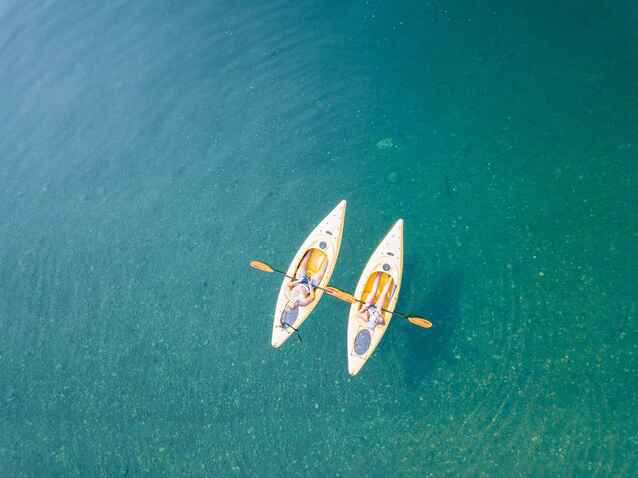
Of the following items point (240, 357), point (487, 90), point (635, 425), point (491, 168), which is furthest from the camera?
point (487, 90)

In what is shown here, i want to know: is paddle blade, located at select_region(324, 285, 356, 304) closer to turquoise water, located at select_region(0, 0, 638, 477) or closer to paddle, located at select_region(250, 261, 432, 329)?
paddle, located at select_region(250, 261, 432, 329)

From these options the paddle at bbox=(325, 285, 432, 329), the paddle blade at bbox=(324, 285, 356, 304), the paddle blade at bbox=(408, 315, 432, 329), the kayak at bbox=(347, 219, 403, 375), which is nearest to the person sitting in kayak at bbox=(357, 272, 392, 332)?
the kayak at bbox=(347, 219, 403, 375)

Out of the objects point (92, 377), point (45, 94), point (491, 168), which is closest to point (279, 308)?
point (92, 377)

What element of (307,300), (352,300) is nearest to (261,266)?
(307,300)

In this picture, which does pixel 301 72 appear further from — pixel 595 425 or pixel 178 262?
pixel 595 425

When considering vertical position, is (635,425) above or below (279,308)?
below

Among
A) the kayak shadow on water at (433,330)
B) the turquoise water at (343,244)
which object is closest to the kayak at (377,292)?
the turquoise water at (343,244)

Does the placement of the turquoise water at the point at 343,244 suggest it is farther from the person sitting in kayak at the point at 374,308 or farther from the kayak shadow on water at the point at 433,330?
the person sitting in kayak at the point at 374,308
